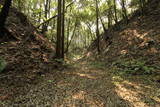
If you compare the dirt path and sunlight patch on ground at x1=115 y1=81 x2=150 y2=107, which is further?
sunlight patch on ground at x1=115 y1=81 x2=150 y2=107

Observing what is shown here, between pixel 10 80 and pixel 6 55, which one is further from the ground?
pixel 6 55

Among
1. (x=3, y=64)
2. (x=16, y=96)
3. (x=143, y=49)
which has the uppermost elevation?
(x=143, y=49)

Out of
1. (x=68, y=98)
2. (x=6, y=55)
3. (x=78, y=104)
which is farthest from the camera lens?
(x=6, y=55)

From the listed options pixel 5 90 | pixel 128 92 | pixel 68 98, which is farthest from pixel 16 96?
pixel 128 92

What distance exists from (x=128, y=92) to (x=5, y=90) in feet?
15.5

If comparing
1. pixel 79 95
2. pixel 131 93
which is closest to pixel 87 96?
pixel 79 95

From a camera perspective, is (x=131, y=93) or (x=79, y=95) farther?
(x=131, y=93)

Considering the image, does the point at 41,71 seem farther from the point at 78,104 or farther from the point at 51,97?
the point at 78,104

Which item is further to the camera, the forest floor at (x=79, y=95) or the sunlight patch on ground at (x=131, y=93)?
the sunlight patch on ground at (x=131, y=93)

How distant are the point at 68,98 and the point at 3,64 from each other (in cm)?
323

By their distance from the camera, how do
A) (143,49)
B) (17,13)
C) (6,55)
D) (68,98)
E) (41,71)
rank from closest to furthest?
(68,98) → (6,55) → (41,71) → (143,49) → (17,13)

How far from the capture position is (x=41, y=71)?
21.4 feet

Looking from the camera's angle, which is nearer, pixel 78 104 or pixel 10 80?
pixel 78 104

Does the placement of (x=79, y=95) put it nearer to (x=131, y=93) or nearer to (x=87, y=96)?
(x=87, y=96)
